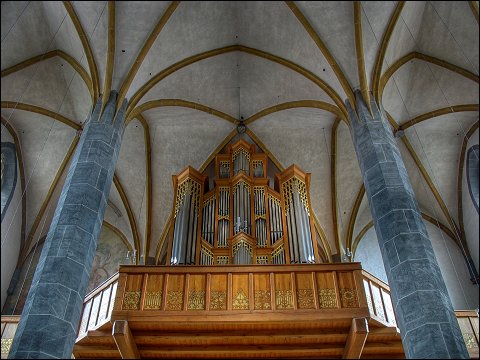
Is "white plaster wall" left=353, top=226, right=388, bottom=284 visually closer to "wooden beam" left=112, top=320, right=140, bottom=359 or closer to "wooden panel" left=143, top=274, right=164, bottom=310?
"wooden panel" left=143, top=274, right=164, bottom=310

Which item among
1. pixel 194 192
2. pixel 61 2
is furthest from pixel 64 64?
pixel 194 192

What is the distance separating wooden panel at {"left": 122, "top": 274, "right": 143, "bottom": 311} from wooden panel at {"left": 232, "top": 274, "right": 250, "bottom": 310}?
2.00 meters

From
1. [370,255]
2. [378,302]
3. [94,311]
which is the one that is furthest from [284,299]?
[370,255]

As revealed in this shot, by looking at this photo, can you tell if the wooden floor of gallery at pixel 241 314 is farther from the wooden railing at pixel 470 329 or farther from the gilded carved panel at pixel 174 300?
the wooden railing at pixel 470 329

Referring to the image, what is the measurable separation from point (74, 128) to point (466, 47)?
1150cm

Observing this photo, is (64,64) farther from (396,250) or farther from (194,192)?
(396,250)

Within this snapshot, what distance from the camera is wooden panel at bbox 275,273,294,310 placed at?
10.1 m

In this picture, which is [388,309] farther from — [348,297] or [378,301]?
[348,297]

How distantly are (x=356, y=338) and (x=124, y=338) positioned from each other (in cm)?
465

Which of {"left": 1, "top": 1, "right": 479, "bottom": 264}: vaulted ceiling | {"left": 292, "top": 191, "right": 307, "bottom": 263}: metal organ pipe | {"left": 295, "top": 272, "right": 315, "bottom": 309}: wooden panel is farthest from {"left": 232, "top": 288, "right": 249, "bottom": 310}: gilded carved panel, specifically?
{"left": 1, "top": 1, "right": 479, "bottom": 264}: vaulted ceiling

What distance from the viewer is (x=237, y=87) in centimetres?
1611

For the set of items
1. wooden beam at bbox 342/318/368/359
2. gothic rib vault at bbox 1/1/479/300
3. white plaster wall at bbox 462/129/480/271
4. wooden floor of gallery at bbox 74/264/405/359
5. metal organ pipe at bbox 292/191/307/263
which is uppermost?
gothic rib vault at bbox 1/1/479/300

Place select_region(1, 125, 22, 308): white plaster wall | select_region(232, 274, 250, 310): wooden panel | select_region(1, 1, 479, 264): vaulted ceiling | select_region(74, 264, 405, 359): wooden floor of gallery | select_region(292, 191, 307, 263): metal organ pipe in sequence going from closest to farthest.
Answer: select_region(74, 264, 405, 359): wooden floor of gallery
select_region(232, 274, 250, 310): wooden panel
select_region(292, 191, 307, 263): metal organ pipe
select_region(1, 1, 479, 264): vaulted ceiling
select_region(1, 125, 22, 308): white plaster wall

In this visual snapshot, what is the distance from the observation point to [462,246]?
16031 millimetres
